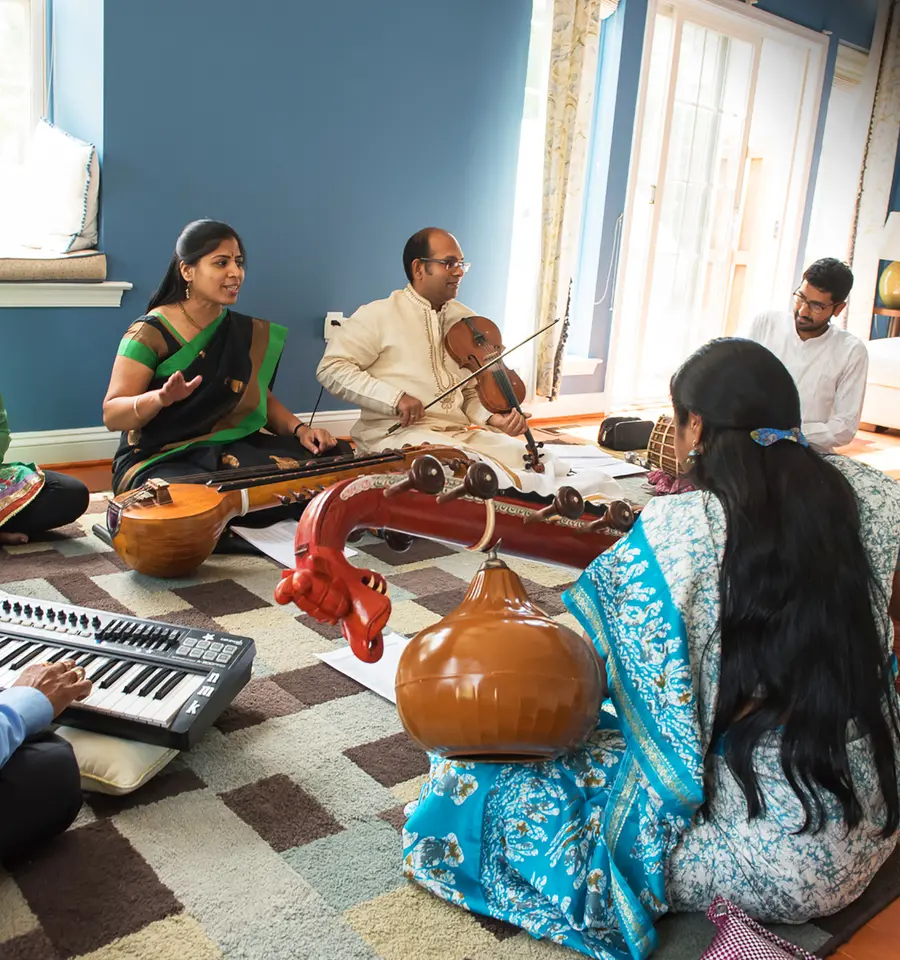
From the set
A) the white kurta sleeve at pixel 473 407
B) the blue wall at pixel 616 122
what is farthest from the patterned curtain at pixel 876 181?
the white kurta sleeve at pixel 473 407

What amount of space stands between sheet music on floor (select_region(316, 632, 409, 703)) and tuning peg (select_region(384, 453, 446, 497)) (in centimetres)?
111

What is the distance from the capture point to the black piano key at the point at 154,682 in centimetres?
182

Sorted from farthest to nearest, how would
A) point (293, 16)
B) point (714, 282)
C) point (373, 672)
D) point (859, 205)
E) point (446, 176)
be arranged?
point (859, 205), point (714, 282), point (446, 176), point (293, 16), point (373, 672)

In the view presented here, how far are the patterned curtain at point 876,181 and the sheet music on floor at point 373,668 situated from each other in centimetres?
634

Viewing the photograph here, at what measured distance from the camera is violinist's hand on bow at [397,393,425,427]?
11.6ft

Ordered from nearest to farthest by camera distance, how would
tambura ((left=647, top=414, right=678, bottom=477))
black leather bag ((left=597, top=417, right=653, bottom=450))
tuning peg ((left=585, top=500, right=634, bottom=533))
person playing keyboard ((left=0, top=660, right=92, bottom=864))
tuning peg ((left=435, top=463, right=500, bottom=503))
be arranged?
tuning peg ((left=435, top=463, right=500, bottom=503)) < tuning peg ((left=585, top=500, right=634, bottom=533)) < person playing keyboard ((left=0, top=660, right=92, bottom=864)) < tambura ((left=647, top=414, right=678, bottom=477)) < black leather bag ((left=597, top=417, right=653, bottom=450))

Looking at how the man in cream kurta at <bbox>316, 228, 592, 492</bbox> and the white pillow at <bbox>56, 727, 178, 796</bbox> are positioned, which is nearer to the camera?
the white pillow at <bbox>56, 727, 178, 796</bbox>

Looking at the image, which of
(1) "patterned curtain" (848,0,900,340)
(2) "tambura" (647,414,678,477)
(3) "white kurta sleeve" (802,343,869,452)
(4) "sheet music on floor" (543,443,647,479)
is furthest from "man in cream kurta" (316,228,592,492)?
(1) "patterned curtain" (848,0,900,340)

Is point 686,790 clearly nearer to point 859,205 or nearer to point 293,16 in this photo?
point 293,16

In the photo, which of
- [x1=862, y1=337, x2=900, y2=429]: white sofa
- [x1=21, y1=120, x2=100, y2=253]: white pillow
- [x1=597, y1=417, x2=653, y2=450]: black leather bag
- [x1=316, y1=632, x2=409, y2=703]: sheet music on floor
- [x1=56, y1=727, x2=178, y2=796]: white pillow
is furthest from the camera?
[x1=862, y1=337, x2=900, y2=429]: white sofa

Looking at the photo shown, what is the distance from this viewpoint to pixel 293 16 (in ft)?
13.9

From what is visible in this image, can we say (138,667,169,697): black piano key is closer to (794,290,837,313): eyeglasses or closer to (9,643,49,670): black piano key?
(9,643,49,670): black piano key

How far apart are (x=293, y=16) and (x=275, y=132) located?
50 centimetres

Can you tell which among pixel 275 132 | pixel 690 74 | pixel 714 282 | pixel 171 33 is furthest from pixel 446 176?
pixel 714 282
